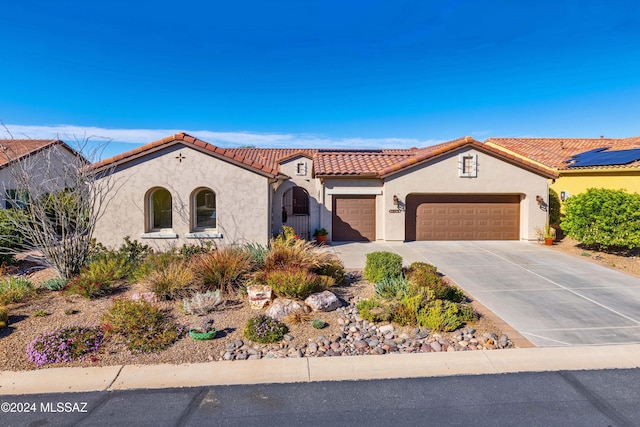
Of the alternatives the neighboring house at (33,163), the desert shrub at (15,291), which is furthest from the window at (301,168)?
the desert shrub at (15,291)

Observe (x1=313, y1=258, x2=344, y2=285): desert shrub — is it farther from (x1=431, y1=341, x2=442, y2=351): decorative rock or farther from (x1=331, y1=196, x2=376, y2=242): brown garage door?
(x1=331, y1=196, x2=376, y2=242): brown garage door

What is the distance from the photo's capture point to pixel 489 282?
33.2 feet

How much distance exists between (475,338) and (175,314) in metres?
5.68

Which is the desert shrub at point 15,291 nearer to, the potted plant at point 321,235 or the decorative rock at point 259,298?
the decorative rock at point 259,298

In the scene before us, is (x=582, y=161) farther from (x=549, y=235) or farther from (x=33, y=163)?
(x=33, y=163)

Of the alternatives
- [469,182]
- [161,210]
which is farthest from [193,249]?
[469,182]

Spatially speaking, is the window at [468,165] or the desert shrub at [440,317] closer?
the desert shrub at [440,317]

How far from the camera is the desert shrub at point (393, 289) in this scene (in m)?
7.85

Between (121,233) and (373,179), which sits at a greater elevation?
(373,179)

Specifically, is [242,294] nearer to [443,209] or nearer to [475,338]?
[475,338]

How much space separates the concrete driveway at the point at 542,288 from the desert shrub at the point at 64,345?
7.40m

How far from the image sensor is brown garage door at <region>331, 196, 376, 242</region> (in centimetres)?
1734

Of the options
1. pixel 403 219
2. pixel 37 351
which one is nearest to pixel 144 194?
pixel 37 351

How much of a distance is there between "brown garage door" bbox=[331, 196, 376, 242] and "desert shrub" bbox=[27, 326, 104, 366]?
1209 cm
